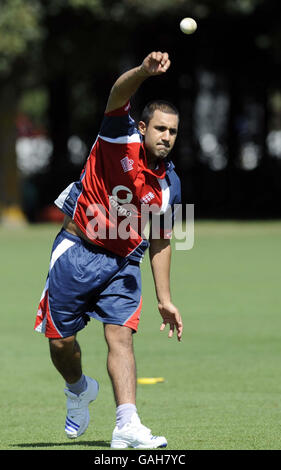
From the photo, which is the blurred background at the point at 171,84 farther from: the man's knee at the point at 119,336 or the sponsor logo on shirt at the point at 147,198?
the man's knee at the point at 119,336

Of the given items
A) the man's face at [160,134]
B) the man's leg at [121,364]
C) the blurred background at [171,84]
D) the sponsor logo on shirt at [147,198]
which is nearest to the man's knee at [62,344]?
the man's leg at [121,364]

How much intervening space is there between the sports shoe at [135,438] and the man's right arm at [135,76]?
1.91 m

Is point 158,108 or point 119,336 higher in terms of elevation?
point 158,108

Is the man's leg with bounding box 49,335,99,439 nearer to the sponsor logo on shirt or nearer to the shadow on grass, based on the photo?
the shadow on grass

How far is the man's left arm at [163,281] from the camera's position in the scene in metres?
7.05

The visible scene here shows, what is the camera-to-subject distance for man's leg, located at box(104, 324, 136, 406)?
263 inches

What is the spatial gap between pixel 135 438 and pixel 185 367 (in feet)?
11.6

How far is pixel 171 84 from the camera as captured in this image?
1403 inches

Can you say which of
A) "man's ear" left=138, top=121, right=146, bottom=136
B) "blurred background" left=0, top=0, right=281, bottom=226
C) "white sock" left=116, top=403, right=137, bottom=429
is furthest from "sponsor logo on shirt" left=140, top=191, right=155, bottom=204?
"blurred background" left=0, top=0, right=281, bottom=226

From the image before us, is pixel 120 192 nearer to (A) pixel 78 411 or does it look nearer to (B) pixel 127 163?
(B) pixel 127 163

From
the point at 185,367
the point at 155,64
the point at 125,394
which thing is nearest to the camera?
the point at 155,64

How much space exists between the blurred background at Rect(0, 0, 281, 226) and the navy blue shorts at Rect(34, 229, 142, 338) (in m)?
19.7

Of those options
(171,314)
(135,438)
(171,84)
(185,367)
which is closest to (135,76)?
(171,314)
